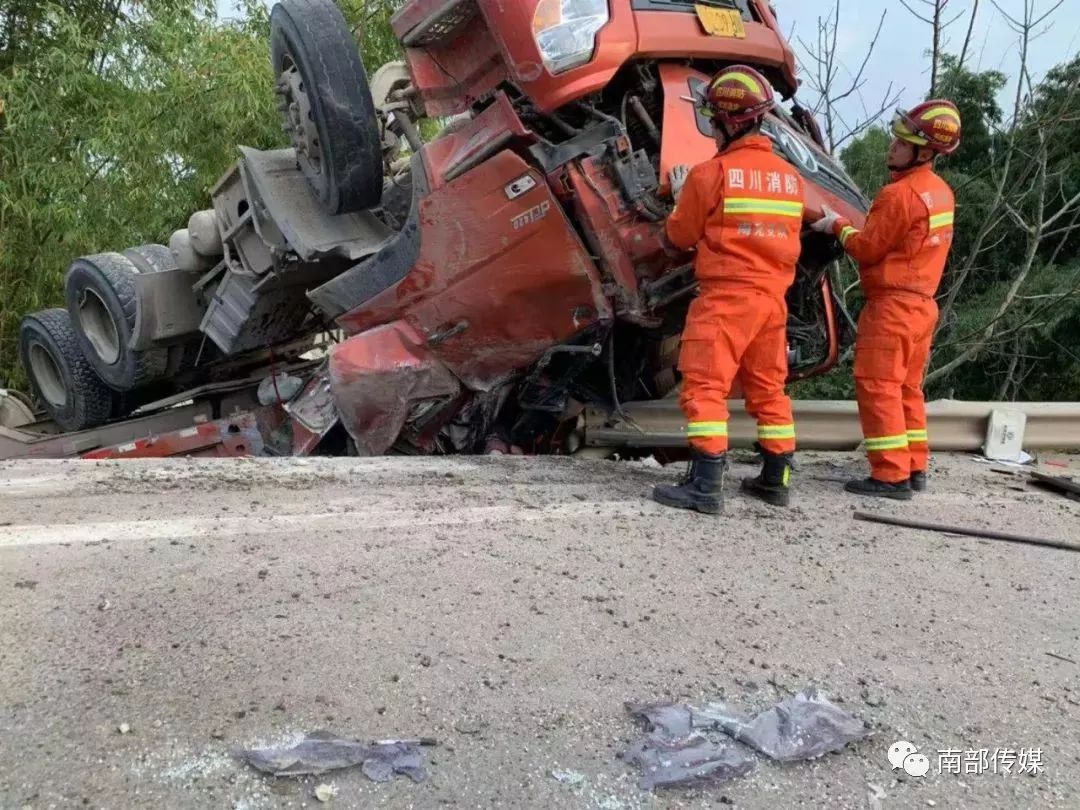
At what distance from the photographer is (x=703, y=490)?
302 centimetres

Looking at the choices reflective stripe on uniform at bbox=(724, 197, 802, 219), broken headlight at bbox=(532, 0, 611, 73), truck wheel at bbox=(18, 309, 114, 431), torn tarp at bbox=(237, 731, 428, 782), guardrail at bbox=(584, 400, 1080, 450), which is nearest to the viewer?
torn tarp at bbox=(237, 731, 428, 782)

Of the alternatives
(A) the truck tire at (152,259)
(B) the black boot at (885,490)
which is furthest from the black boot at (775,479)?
(A) the truck tire at (152,259)

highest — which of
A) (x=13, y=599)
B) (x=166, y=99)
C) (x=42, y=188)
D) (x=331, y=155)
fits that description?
(x=166, y=99)

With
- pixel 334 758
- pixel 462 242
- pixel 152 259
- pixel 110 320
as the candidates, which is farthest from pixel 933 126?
pixel 110 320

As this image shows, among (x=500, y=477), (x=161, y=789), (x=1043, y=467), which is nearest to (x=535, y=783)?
(x=161, y=789)

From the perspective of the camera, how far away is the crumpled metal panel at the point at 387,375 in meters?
3.70

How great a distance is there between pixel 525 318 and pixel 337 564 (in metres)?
1.53

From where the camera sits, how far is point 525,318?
11.4ft

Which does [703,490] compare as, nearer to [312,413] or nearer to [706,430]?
[706,430]

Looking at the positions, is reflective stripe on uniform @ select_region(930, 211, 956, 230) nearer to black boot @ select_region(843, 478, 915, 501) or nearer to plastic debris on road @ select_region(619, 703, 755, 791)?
black boot @ select_region(843, 478, 915, 501)

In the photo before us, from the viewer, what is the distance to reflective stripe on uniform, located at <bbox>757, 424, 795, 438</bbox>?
3.22 metres

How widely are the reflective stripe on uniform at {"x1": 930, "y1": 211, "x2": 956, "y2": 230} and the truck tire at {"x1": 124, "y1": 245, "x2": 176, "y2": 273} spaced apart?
355cm

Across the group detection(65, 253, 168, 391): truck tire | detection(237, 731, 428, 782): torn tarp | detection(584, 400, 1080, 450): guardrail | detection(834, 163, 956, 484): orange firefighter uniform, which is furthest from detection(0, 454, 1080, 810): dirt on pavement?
detection(65, 253, 168, 391): truck tire

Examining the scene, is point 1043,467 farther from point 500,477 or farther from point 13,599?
point 13,599
